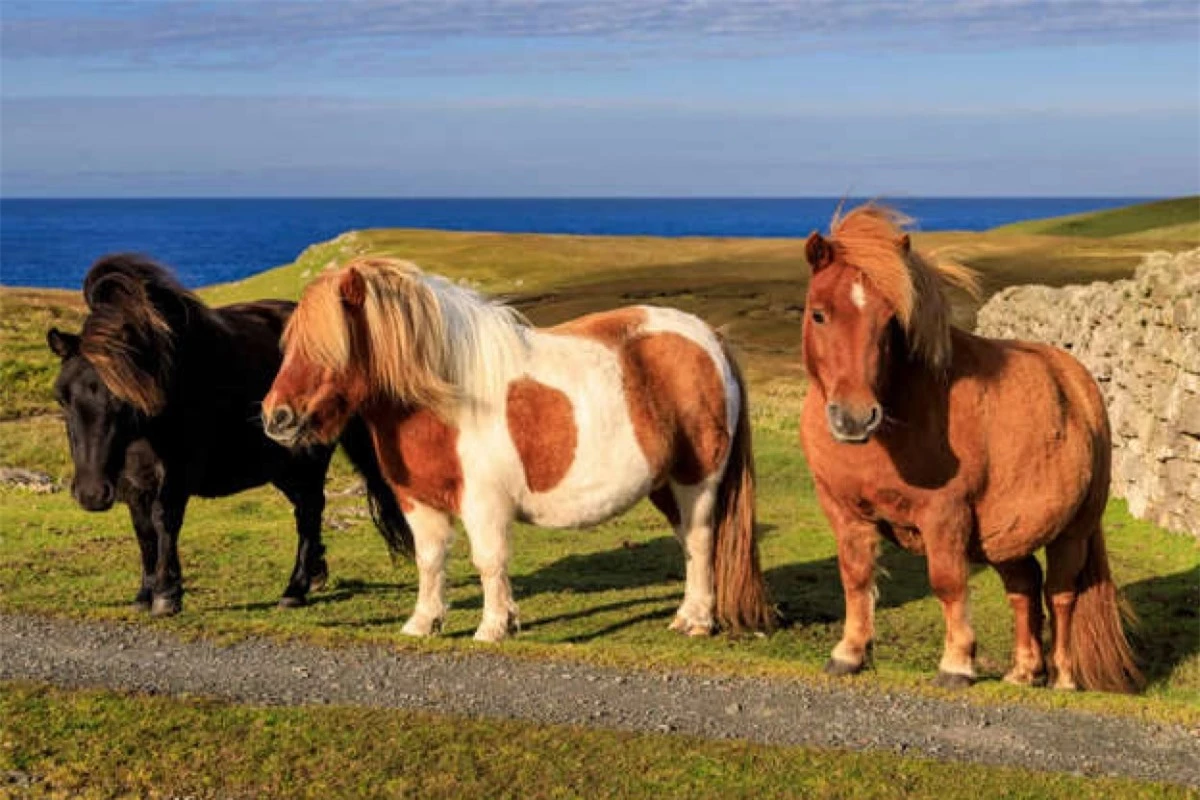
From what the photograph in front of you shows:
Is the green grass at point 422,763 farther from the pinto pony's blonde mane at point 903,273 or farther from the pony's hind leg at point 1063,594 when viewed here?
the pinto pony's blonde mane at point 903,273

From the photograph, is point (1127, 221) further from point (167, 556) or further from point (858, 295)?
point (858, 295)

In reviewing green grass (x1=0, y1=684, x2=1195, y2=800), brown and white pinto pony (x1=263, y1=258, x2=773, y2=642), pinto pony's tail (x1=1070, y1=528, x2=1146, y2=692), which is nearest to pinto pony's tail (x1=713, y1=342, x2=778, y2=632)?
brown and white pinto pony (x1=263, y1=258, x2=773, y2=642)

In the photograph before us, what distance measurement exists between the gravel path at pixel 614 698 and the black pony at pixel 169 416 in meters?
1.68

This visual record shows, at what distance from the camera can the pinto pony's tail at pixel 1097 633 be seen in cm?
1034

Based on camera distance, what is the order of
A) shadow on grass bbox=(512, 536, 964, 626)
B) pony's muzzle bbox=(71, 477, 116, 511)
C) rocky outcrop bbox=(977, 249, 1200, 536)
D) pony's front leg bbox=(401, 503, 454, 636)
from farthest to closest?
rocky outcrop bbox=(977, 249, 1200, 536)
shadow on grass bbox=(512, 536, 964, 626)
pony's muzzle bbox=(71, 477, 116, 511)
pony's front leg bbox=(401, 503, 454, 636)

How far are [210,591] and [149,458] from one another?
9.01ft

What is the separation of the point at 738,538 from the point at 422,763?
4.68 m

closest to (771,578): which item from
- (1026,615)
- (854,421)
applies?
(1026,615)

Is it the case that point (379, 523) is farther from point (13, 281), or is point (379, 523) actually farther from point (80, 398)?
point (13, 281)

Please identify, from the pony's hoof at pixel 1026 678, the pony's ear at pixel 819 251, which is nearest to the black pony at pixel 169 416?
the pony's ear at pixel 819 251

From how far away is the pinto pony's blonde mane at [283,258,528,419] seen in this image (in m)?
10.5

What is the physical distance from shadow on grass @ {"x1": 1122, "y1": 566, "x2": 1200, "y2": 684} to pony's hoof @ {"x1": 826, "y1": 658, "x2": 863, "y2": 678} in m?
3.29

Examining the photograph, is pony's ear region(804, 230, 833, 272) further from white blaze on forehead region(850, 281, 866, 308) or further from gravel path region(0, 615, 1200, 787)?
gravel path region(0, 615, 1200, 787)

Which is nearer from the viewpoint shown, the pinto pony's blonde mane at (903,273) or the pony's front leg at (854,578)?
the pinto pony's blonde mane at (903,273)
